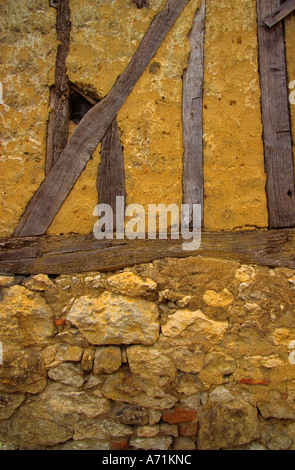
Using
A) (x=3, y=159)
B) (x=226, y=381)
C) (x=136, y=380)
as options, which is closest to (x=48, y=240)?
(x=3, y=159)

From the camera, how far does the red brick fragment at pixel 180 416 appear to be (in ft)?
7.06

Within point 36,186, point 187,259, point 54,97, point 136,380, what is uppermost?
point 54,97

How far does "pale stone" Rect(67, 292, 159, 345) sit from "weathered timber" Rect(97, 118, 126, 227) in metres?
0.61

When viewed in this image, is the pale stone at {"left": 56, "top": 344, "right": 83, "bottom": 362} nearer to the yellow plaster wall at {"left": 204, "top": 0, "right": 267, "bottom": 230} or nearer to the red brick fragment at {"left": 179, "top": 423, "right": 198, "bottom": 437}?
the red brick fragment at {"left": 179, "top": 423, "right": 198, "bottom": 437}

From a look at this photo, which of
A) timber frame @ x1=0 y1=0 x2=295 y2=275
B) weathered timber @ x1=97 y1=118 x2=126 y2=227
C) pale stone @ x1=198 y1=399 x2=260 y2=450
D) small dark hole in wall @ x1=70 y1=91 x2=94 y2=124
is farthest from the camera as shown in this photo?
small dark hole in wall @ x1=70 y1=91 x2=94 y2=124

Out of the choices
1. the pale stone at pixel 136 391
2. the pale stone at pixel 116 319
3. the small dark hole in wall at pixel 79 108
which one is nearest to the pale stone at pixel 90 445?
the pale stone at pixel 136 391

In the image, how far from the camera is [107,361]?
2.19m

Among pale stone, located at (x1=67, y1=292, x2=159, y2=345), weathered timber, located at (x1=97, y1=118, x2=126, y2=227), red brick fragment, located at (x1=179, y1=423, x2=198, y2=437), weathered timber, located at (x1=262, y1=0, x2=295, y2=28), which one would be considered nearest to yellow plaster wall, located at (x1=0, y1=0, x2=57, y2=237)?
weathered timber, located at (x1=97, y1=118, x2=126, y2=227)

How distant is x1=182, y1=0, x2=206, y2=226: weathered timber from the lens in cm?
228

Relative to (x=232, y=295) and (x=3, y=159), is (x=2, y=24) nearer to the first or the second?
(x=3, y=159)

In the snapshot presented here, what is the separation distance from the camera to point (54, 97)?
2432mm

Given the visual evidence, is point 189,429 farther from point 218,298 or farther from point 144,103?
point 144,103

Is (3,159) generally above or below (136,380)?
above

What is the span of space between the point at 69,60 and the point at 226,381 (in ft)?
8.60
